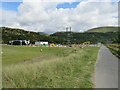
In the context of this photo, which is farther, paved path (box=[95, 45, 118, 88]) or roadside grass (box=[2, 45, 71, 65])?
roadside grass (box=[2, 45, 71, 65])

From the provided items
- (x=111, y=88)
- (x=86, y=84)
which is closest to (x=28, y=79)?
(x=86, y=84)

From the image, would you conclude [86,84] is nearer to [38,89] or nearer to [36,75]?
[36,75]

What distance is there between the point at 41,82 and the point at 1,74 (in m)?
2.25

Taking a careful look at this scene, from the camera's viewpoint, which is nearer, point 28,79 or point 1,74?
point 28,79

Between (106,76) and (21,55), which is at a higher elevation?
(106,76)

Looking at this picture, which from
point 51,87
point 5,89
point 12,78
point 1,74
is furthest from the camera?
point 1,74

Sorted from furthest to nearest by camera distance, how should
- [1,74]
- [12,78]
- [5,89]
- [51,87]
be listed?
[1,74], [12,78], [51,87], [5,89]

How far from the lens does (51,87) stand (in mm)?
10938

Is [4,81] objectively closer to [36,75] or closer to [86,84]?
[36,75]

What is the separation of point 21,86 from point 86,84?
3.84 meters

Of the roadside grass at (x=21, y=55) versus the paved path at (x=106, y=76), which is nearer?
the paved path at (x=106, y=76)

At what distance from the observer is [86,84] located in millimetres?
13078

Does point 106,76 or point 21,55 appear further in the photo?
point 21,55

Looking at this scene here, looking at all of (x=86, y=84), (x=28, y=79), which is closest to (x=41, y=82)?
(x=28, y=79)
